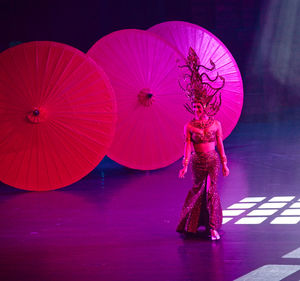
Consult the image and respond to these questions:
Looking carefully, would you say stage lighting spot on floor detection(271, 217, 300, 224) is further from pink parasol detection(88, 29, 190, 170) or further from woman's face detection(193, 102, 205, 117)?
pink parasol detection(88, 29, 190, 170)

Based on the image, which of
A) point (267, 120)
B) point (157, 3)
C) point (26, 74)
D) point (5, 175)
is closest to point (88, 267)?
point (5, 175)

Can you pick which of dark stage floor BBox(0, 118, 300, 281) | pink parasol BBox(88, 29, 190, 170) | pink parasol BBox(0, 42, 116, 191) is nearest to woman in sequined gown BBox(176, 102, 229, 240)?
dark stage floor BBox(0, 118, 300, 281)

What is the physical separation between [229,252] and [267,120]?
8.81 metres

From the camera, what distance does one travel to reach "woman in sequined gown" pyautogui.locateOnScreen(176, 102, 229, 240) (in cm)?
402

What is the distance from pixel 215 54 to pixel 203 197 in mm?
3842

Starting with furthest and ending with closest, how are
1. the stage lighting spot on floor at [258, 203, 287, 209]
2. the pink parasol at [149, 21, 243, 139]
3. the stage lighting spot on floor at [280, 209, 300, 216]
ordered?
the pink parasol at [149, 21, 243, 139] < the stage lighting spot on floor at [258, 203, 287, 209] < the stage lighting spot on floor at [280, 209, 300, 216]

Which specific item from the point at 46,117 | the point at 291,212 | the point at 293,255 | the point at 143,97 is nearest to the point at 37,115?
the point at 46,117

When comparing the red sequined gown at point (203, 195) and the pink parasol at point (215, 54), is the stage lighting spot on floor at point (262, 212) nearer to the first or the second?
the red sequined gown at point (203, 195)

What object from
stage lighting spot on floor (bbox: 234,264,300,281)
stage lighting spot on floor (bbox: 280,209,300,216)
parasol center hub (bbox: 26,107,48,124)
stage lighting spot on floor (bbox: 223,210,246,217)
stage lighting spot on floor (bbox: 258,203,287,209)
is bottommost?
stage lighting spot on floor (bbox: 234,264,300,281)

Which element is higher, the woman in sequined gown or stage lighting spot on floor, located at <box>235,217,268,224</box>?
the woman in sequined gown

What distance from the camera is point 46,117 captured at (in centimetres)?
568

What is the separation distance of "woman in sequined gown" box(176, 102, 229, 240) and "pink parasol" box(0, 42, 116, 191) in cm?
201

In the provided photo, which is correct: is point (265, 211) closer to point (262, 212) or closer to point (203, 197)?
point (262, 212)

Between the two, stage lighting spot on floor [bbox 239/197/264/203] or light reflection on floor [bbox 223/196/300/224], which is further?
stage lighting spot on floor [bbox 239/197/264/203]
